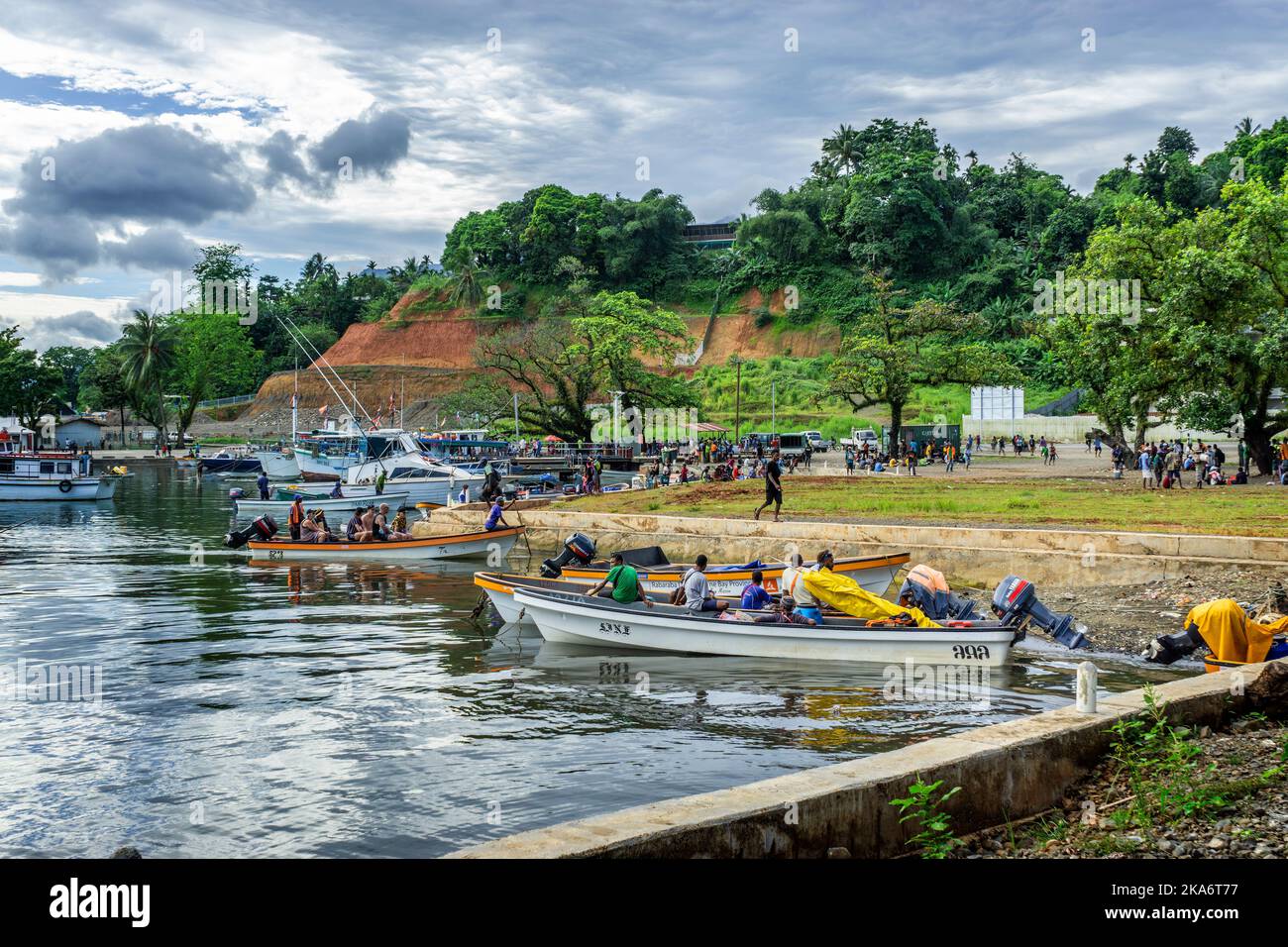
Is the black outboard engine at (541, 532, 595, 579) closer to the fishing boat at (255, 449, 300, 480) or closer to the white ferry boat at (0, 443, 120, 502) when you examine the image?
the white ferry boat at (0, 443, 120, 502)

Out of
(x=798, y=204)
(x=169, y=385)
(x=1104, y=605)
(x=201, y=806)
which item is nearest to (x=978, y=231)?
(x=798, y=204)

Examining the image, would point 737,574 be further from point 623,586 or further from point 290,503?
point 290,503

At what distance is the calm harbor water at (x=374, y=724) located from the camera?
10.6 meters

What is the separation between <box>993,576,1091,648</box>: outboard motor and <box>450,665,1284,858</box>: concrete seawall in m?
6.95

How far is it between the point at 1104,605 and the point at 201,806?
16748 millimetres

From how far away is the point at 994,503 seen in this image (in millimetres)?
31828

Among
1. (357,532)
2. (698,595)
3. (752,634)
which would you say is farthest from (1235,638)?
(357,532)

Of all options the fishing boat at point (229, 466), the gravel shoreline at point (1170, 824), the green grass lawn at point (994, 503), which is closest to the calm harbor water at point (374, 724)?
the gravel shoreline at point (1170, 824)

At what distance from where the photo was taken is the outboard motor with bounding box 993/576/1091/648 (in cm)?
1609

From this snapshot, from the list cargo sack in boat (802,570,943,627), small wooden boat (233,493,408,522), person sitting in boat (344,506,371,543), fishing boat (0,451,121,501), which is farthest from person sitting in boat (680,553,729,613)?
fishing boat (0,451,121,501)

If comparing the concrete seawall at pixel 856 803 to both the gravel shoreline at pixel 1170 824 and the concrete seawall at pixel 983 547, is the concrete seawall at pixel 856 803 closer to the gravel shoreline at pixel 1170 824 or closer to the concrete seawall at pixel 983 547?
the gravel shoreline at pixel 1170 824

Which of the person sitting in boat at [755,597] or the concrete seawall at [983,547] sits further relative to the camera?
the concrete seawall at [983,547]

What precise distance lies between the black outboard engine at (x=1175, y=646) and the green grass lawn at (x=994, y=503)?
10.1 meters
